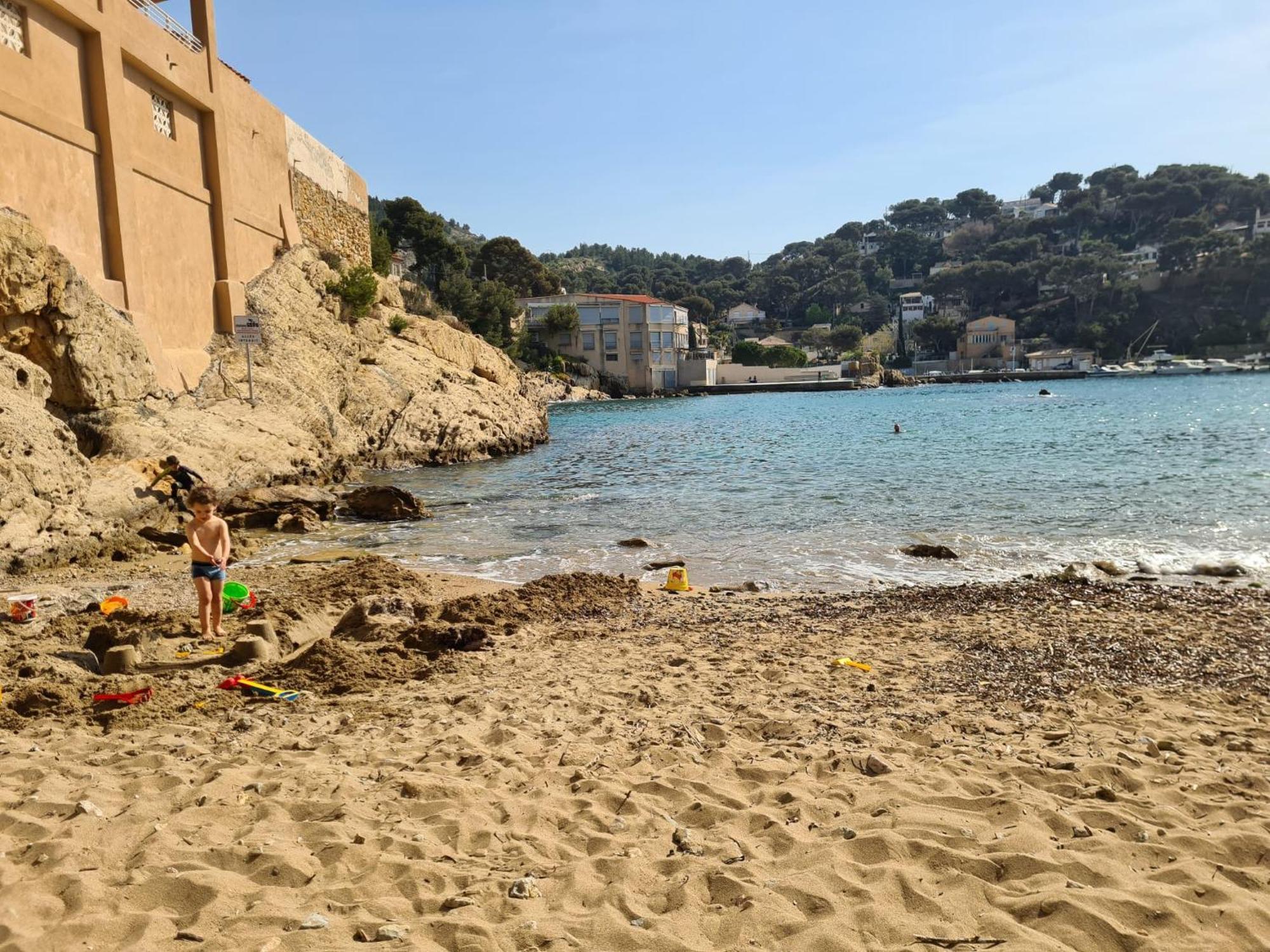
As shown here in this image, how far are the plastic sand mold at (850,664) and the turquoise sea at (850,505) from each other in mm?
3901

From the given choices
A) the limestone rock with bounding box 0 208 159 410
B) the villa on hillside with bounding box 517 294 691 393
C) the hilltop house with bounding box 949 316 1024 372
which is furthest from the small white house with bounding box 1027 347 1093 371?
the limestone rock with bounding box 0 208 159 410

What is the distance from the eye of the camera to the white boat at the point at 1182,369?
351 ft

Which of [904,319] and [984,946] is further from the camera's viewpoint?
[904,319]

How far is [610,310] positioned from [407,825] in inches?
3276

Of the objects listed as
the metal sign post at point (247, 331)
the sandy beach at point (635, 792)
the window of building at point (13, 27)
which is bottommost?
the sandy beach at point (635, 792)

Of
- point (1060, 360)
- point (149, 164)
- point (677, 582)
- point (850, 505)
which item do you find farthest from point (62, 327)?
point (1060, 360)

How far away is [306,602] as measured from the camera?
27.8 feet

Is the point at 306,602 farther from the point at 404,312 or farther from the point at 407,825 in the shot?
the point at 404,312

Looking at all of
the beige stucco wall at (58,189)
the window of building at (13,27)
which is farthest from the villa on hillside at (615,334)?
the window of building at (13,27)

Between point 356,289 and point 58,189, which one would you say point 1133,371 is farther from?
point 58,189

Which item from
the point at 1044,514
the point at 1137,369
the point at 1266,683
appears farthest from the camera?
the point at 1137,369

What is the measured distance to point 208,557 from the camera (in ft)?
24.4

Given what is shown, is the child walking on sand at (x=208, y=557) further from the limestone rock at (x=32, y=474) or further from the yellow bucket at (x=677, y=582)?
the yellow bucket at (x=677, y=582)

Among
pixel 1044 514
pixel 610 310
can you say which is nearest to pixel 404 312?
pixel 1044 514
